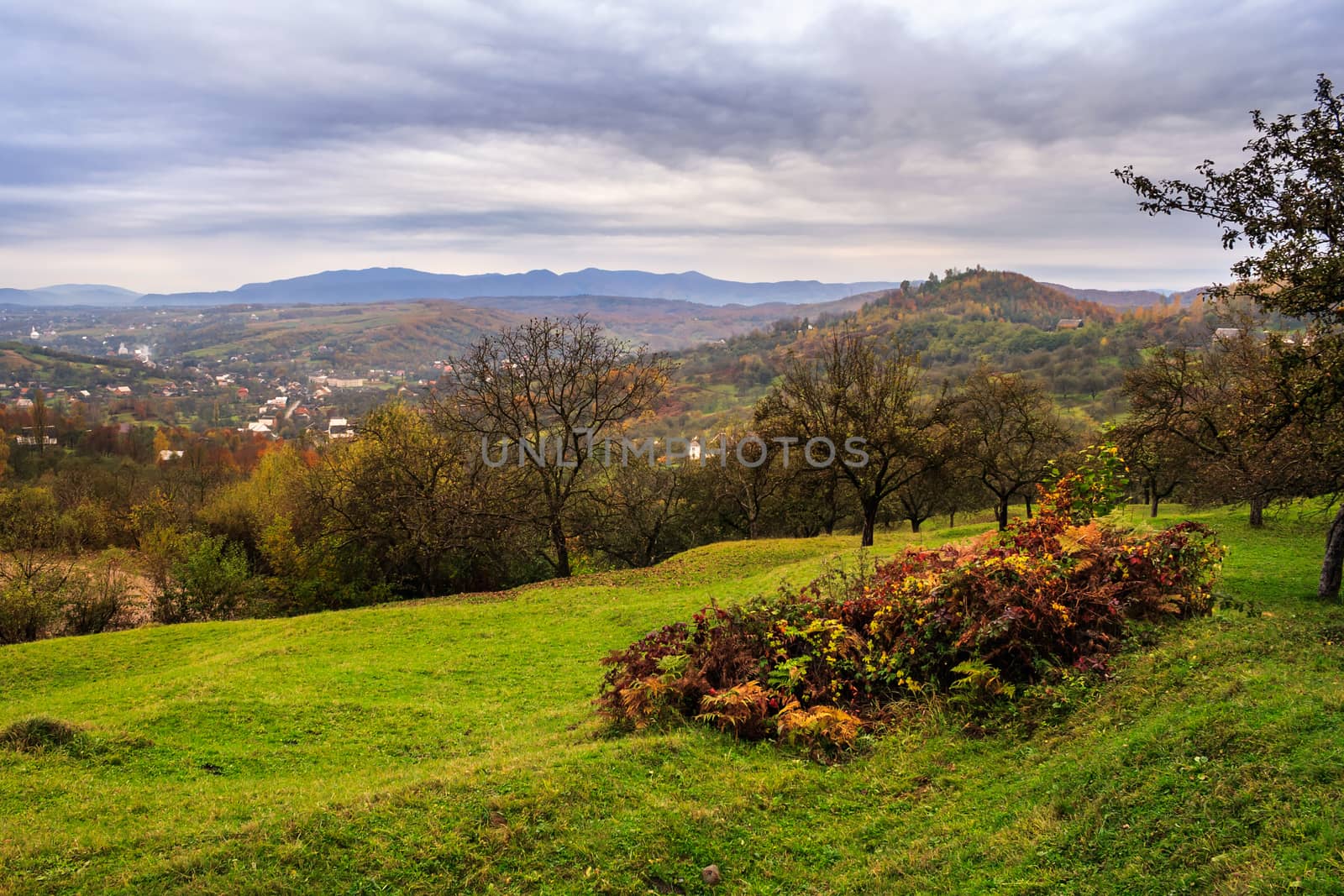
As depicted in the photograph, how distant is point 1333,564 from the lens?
1233 centimetres

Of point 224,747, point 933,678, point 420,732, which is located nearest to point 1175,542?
point 933,678

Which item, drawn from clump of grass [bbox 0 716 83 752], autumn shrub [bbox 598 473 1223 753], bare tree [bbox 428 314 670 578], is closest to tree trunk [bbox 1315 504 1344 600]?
autumn shrub [bbox 598 473 1223 753]

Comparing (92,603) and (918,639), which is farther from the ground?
(918,639)

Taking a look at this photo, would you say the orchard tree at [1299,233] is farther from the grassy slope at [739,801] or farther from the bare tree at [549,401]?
the bare tree at [549,401]

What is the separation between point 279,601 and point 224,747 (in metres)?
21.9

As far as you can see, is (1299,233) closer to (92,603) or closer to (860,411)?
Result: (860,411)

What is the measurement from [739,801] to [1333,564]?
12.6 meters

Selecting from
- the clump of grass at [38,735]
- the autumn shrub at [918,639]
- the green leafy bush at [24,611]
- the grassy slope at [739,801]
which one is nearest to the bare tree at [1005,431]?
the grassy slope at [739,801]

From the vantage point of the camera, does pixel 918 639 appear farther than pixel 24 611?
No

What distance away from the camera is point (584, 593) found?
21.2 m

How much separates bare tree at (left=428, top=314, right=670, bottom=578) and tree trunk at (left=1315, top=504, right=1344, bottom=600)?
2269cm

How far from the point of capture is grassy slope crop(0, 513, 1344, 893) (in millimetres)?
4910

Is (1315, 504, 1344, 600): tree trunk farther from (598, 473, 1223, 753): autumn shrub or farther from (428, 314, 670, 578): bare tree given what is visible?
(428, 314, 670, 578): bare tree

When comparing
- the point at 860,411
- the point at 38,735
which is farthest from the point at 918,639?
the point at 860,411
